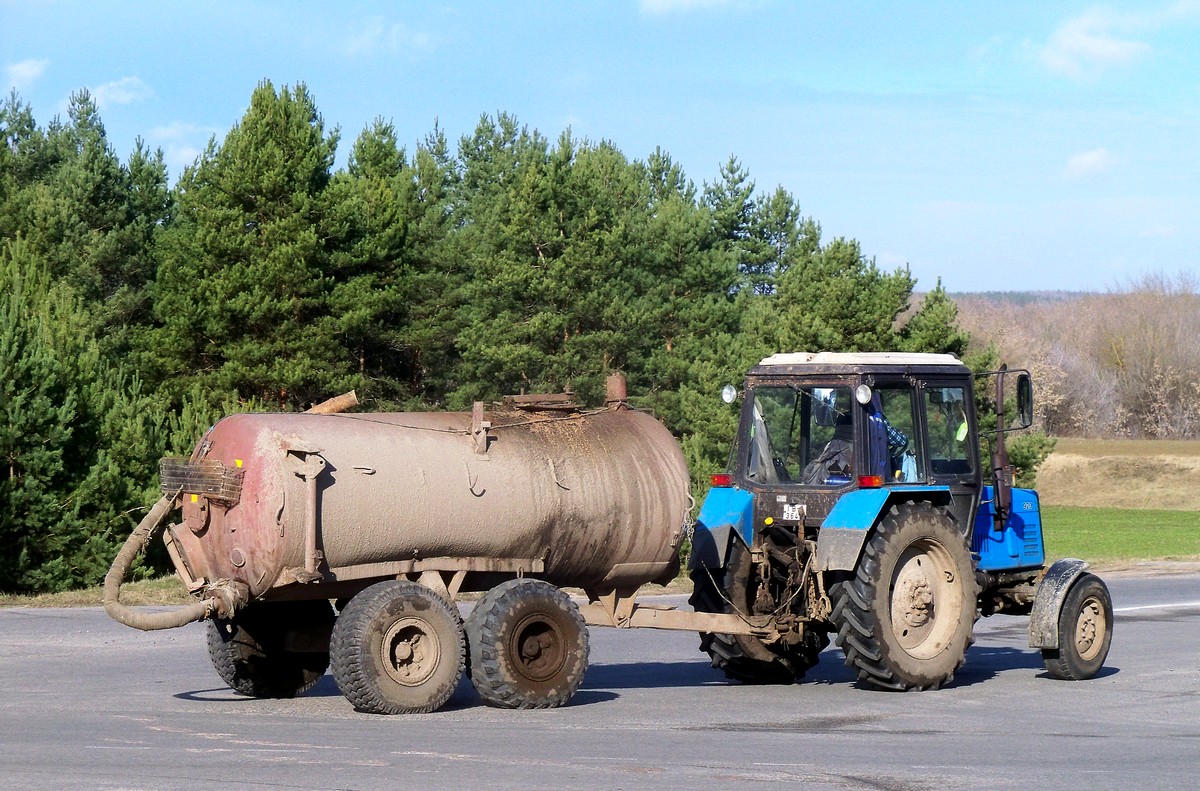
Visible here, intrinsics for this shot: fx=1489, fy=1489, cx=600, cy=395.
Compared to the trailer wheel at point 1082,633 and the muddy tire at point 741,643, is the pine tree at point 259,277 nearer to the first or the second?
the muddy tire at point 741,643

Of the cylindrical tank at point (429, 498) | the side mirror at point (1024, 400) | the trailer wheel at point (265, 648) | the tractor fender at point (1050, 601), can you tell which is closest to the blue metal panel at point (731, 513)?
the cylindrical tank at point (429, 498)

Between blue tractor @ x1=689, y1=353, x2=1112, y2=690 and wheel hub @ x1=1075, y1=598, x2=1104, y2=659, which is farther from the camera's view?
wheel hub @ x1=1075, y1=598, x2=1104, y2=659

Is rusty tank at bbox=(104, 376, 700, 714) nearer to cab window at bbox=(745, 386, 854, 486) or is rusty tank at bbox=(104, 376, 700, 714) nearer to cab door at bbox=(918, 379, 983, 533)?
cab window at bbox=(745, 386, 854, 486)

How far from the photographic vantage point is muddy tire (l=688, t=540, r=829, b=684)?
43.2 ft

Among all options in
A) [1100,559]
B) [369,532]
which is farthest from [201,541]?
[1100,559]

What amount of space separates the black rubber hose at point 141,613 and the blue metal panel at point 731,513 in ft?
14.7

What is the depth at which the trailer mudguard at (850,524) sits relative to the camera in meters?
12.1

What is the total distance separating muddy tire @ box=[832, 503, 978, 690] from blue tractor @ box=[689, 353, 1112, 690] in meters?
0.01

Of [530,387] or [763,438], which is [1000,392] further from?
[530,387]

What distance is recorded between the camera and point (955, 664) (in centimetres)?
1266

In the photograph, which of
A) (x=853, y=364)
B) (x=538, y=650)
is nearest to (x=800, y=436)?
(x=853, y=364)

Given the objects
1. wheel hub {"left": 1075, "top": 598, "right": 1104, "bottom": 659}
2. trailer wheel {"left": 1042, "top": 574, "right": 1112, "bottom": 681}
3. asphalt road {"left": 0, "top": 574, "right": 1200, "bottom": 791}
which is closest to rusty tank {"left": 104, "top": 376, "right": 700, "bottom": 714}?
asphalt road {"left": 0, "top": 574, "right": 1200, "bottom": 791}

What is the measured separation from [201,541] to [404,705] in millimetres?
2029

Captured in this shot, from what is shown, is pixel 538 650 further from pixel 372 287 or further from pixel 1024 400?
pixel 372 287
